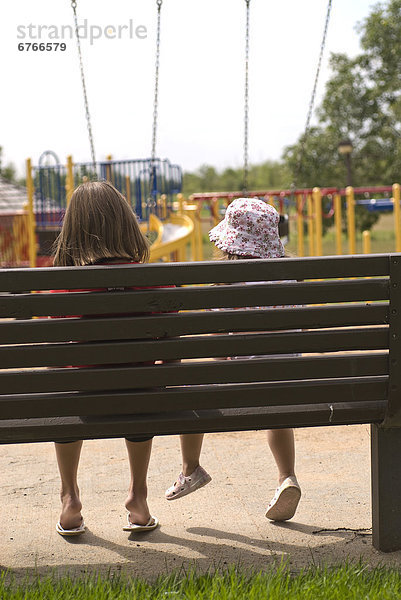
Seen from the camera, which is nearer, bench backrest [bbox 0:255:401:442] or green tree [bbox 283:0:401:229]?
bench backrest [bbox 0:255:401:442]

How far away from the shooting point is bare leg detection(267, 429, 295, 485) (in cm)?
313

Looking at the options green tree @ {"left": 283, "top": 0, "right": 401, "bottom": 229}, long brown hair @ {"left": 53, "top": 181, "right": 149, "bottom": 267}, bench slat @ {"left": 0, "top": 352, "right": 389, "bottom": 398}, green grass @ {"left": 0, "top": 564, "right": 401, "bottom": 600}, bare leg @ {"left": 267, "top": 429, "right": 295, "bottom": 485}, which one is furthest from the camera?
green tree @ {"left": 283, "top": 0, "right": 401, "bottom": 229}

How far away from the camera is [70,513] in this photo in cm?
296

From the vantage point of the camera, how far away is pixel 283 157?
3762cm

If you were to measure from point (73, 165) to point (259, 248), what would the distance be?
9.33 m

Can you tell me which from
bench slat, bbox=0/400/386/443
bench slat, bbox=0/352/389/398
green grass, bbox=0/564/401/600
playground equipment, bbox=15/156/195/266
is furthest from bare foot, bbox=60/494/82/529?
playground equipment, bbox=15/156/195/266

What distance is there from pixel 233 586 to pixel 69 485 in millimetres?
783

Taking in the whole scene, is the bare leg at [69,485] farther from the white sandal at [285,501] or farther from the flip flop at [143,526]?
the white sandal at [285,501]

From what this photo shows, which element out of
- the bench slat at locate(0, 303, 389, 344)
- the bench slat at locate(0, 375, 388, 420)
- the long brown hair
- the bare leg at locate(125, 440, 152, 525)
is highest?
the long brown hair

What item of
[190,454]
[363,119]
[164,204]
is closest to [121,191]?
[164,204]

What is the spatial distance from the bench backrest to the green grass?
0.42 metres

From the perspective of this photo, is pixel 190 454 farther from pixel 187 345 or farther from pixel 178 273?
pixel 178 273

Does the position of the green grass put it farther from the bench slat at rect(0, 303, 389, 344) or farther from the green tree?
the green tree

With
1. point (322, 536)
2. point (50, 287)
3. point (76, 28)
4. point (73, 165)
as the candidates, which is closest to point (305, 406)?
point (322, 536)
